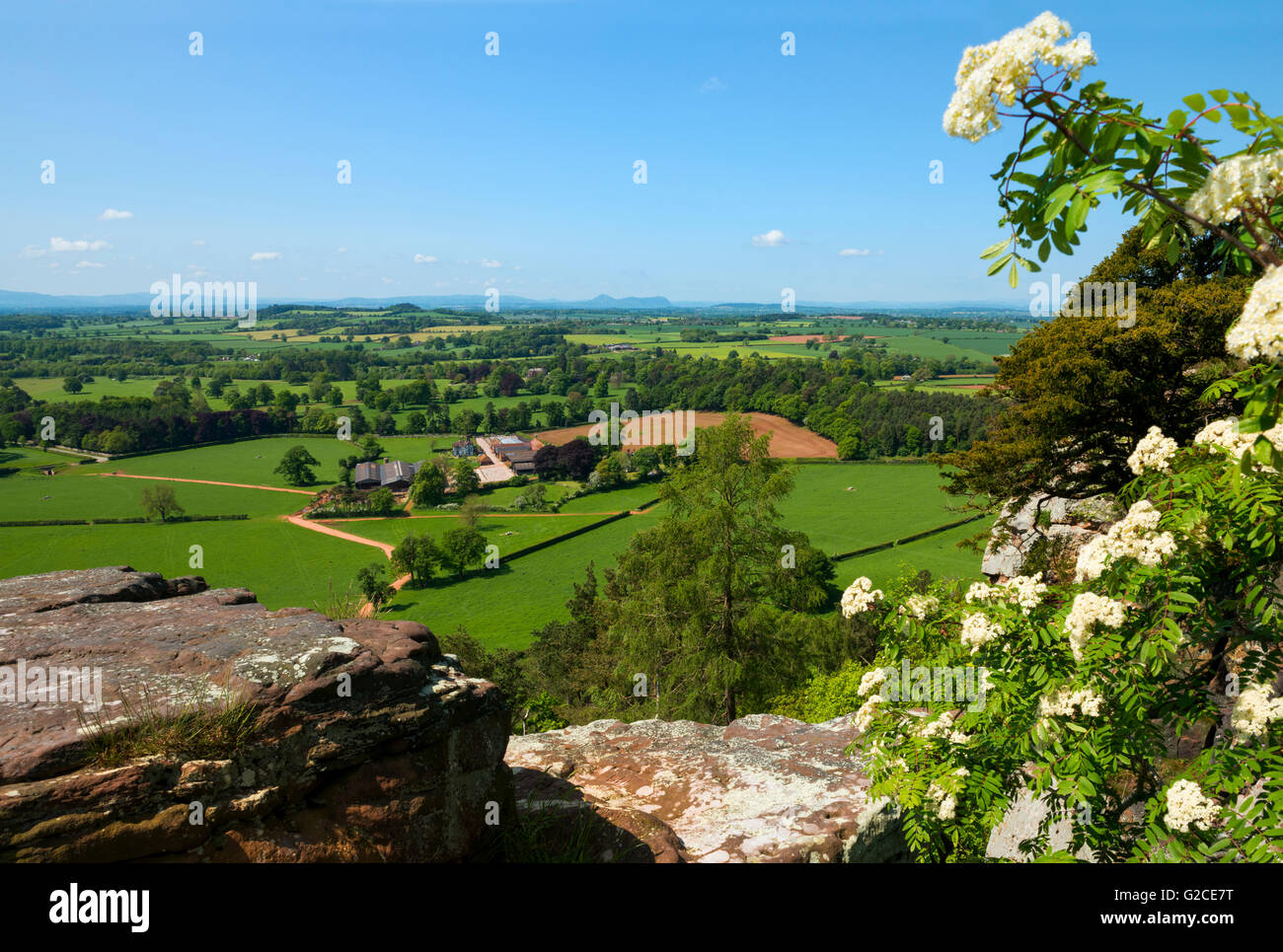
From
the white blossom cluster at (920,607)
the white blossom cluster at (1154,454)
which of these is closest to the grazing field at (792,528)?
the white blossom cluster at (920,607)

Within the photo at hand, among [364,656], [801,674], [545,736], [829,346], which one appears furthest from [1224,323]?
[829,346]

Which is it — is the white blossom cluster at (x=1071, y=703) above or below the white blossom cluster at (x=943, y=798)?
above

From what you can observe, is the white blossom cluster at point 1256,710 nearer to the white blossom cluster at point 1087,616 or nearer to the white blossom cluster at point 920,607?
the white blossom cluster at point 1087,616

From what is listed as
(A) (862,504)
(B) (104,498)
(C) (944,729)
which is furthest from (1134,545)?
(B) (104,498)

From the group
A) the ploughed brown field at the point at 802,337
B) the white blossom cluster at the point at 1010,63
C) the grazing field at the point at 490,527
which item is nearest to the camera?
the white blossom cluster at the point at 1010,63

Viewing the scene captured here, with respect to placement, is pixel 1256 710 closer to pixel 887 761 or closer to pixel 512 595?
pixel 887 761

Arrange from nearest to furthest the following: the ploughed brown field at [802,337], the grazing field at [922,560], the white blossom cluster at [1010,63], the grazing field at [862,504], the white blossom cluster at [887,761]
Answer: the white blossom cluster at [1010,63], the white blossom cluster at [887,761], the grazing field at [922,560], the grazing field at [862,504], the ploughed brown field at [802,337]
